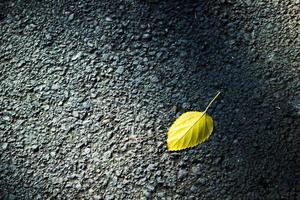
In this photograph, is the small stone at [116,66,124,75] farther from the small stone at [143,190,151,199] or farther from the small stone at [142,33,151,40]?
the small stone at [143,190,151,199]

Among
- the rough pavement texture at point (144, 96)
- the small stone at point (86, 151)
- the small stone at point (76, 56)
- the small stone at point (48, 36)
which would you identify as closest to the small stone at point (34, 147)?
the rough pavement texture at point (144, 96)

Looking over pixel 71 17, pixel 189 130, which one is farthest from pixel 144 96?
pixel 71 17

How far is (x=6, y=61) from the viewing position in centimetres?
191

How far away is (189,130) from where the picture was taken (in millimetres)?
1570

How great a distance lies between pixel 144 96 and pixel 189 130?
32 centimetres

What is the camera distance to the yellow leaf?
1.56 metres

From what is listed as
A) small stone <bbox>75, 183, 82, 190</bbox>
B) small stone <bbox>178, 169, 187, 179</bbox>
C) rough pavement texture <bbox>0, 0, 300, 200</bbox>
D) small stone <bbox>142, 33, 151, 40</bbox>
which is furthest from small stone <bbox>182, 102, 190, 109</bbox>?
small stone <bbox>75, 183, 82, 190</bbox>

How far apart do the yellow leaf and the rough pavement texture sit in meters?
0.05

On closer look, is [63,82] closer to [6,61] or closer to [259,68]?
[6,61]

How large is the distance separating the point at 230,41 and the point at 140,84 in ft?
1.74

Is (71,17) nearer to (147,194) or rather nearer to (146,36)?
(146,36)

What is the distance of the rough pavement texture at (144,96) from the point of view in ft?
5.18

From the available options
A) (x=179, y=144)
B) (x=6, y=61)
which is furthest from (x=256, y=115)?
(x=6, y=61)

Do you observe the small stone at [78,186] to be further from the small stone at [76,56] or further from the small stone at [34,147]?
the small stone at [76,56]
